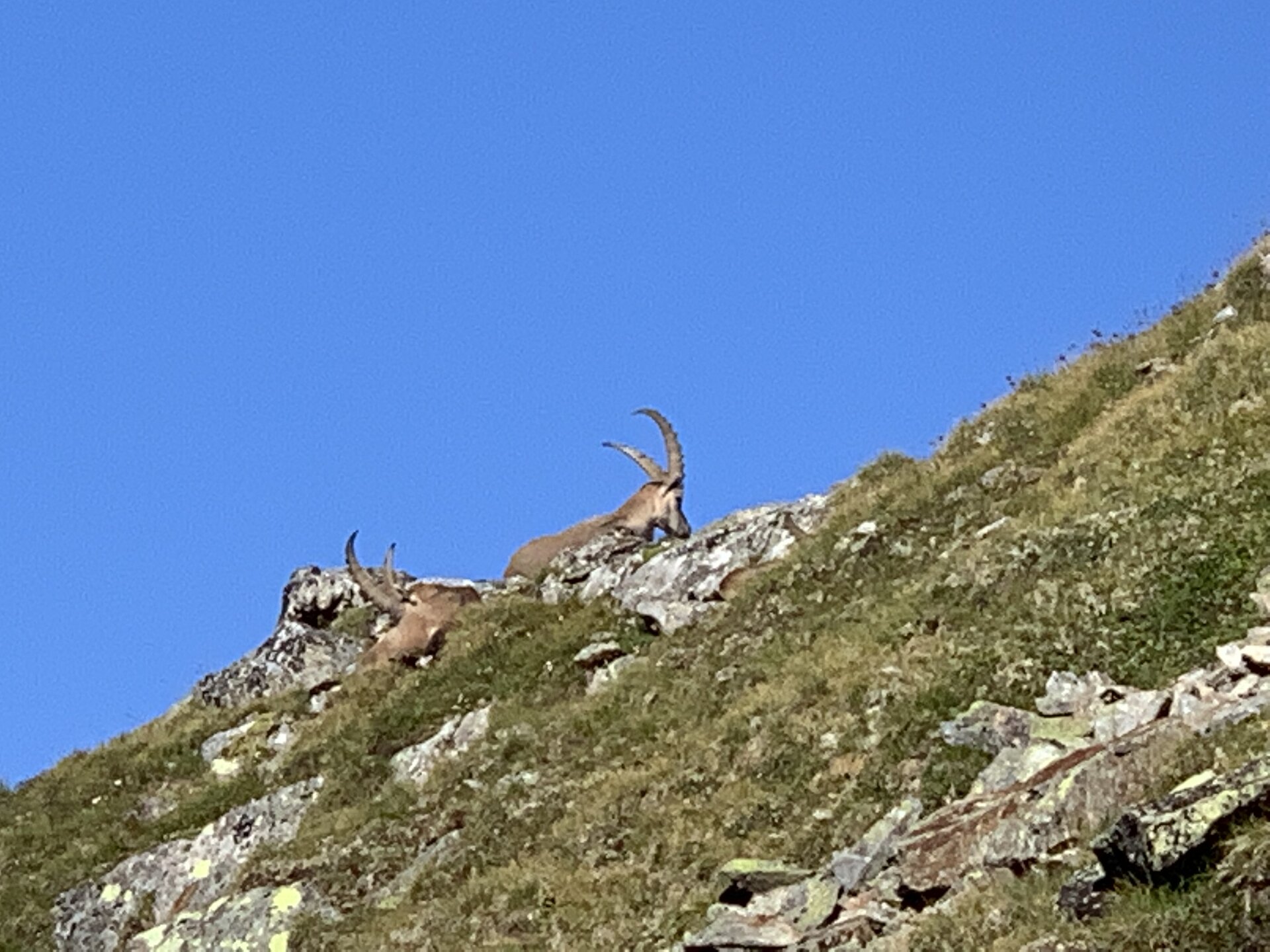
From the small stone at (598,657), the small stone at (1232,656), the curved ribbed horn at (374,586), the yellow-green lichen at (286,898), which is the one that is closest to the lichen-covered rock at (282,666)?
the curved ribbed horn at (374,586)

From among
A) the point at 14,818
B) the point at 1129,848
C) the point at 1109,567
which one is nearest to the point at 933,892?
the point at 1129,848

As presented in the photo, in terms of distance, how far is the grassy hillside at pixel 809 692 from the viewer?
17.3 metres

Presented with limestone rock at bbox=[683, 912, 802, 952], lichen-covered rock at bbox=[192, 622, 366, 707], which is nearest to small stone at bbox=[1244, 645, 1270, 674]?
limestone rock at bbox=[683, 912, 802, 952]

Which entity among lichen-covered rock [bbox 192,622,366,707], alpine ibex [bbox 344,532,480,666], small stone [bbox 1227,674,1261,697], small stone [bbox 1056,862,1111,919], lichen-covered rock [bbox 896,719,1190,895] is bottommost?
small stone [bbox 1056,862,1111,919]

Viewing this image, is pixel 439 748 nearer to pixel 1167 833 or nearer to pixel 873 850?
pixel 873 850

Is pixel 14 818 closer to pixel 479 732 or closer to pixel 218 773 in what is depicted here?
pixel 218 773

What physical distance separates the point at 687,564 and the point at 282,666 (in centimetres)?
889

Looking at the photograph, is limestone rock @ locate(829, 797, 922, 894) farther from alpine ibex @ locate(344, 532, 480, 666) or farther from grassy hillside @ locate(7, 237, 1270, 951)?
alpine ibex @ locate(344, 532, 480, 666)

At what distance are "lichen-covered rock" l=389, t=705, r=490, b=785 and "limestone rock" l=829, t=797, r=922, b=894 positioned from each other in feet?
34.7

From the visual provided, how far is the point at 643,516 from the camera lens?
130 feet

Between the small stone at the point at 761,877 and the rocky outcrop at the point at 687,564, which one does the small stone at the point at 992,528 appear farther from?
the small stone at the point at 761,877

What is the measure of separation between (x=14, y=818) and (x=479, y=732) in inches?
370

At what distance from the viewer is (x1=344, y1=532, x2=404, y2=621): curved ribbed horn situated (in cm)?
3450

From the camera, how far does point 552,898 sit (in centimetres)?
1822
